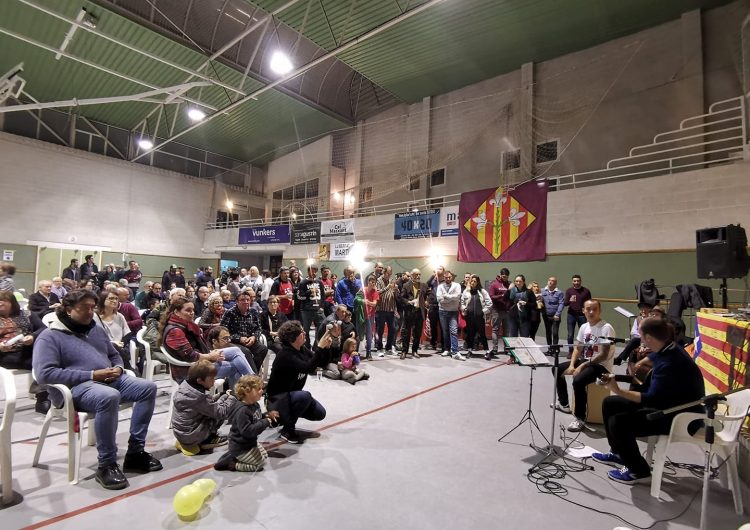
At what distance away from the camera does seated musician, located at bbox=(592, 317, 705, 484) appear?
7.32 ft

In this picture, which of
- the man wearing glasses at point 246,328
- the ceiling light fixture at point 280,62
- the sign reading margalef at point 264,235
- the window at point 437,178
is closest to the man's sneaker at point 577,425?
the man wearing glasses at point 246,328

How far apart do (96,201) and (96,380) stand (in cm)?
1438

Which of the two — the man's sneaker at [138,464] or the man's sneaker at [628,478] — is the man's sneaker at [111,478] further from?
the man's sneaker at [628,478]

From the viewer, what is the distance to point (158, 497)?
2072 mm

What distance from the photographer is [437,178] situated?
39.2ft

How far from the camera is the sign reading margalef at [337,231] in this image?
11.9 metres

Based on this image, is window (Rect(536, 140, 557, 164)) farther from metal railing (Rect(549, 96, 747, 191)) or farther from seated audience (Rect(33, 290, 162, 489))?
seated audience (Rect(33, 290, 162, 489))

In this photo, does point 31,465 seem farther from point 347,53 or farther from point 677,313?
point 347,53

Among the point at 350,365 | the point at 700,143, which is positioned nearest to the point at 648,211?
the point at 700,143

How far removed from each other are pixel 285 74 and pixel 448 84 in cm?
532

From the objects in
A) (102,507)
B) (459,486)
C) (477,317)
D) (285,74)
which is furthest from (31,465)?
(285,74)

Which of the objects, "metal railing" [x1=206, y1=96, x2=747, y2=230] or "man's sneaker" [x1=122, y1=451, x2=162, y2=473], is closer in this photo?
"man's sneaker" [x1=122, y1=451, x2=162, y2=473]

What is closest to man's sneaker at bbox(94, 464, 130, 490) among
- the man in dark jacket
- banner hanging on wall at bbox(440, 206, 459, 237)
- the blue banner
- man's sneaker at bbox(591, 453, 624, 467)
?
man's sneaker at bbox(591, 453, 624, 467)

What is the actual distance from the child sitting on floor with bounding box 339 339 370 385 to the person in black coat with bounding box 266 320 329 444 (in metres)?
1.64
